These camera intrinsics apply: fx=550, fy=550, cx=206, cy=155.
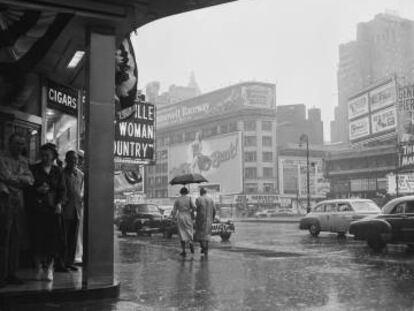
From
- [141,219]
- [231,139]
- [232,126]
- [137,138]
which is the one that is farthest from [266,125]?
[137,138]

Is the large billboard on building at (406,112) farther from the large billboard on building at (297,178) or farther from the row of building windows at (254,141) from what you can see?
the row of building windows at (254,141)

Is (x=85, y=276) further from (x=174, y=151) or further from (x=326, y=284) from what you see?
(x=174, y=151)

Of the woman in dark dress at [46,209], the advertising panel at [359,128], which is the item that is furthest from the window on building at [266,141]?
the woman in dark dress at [46,209]

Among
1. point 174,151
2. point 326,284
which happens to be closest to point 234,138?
point 174,151

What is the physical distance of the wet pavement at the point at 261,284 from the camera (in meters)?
6.93

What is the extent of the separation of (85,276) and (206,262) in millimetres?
5844

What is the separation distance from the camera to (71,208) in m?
9.30

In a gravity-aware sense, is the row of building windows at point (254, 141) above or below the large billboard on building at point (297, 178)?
above

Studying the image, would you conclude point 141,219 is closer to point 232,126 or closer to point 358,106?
point 358,106

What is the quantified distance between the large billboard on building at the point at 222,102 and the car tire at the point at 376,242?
11066cm

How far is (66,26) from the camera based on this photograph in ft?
26.3

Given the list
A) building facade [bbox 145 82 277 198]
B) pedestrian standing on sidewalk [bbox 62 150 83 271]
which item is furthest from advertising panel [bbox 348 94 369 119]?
pedestrian standing on sidewalk [bbox 62 150 83 271]

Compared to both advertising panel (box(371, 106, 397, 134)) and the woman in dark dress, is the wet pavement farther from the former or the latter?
advertising panel (box(371, 106, 397, 134))

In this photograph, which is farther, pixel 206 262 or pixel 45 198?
pixel 206 262
